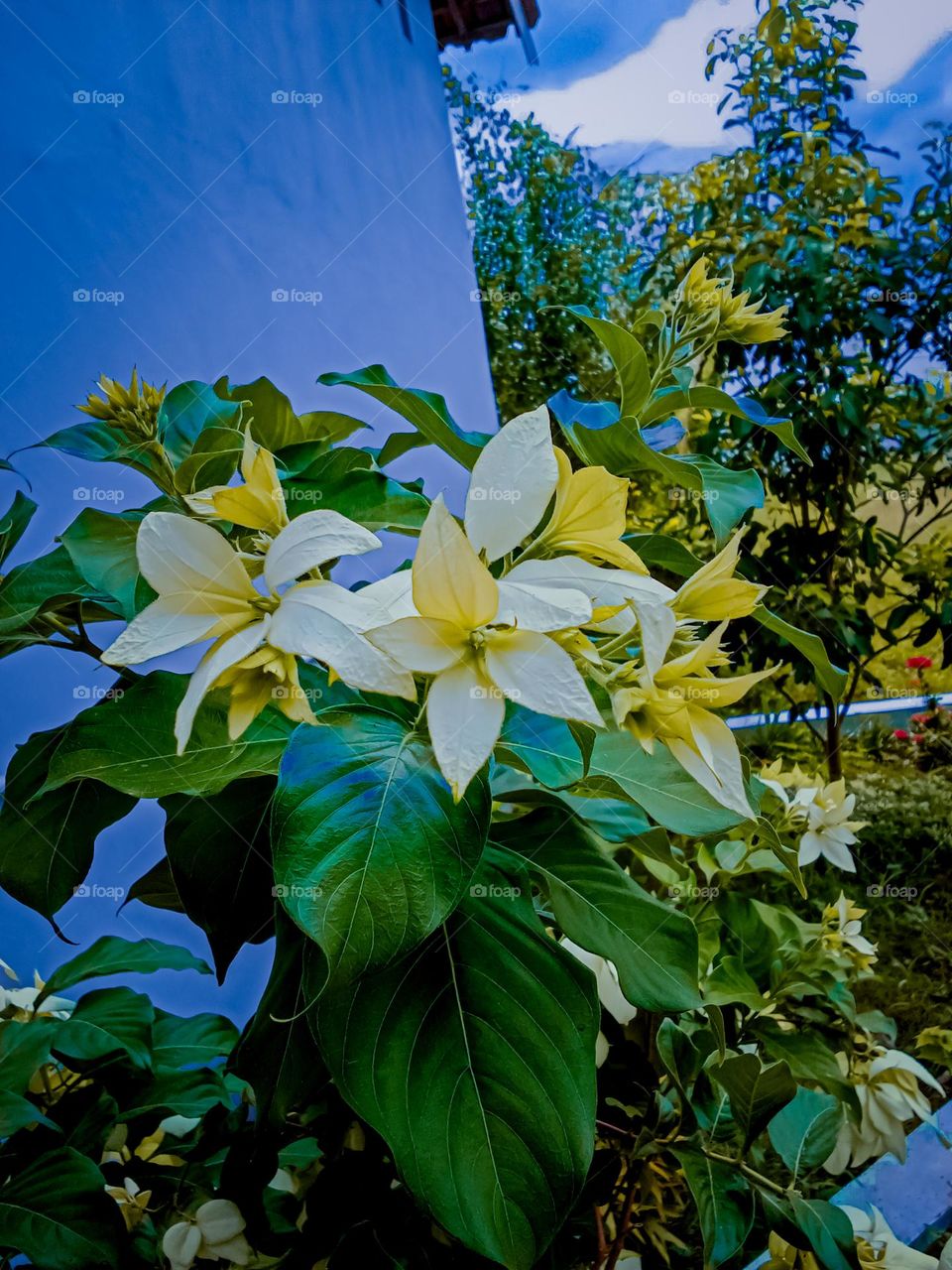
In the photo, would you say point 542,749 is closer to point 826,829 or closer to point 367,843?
point 367,843

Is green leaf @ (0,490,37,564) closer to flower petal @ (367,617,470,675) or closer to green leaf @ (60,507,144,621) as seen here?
green leaf @ (60,507,144,621)

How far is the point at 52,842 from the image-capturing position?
1.71ft

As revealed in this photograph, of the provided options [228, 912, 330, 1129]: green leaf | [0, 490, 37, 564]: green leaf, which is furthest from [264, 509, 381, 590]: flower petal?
[0, 490, 37, 564]: green leaf

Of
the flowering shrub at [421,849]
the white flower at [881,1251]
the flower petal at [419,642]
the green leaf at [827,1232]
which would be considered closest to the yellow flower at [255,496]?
the flowering shrub at [421,849]

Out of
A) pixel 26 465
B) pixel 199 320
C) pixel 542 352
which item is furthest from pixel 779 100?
pixel 26 465

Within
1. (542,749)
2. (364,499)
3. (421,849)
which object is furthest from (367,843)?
(364,499)

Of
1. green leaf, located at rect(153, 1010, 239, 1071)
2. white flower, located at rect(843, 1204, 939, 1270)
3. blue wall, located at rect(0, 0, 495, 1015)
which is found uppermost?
blue wall, located at rect(0, 0, 495, 1015)

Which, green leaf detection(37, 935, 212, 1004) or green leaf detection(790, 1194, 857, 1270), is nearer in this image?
green leaf detection(790, 1194, 857, 1270)

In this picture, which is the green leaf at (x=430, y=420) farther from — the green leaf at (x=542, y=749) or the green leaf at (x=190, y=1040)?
the green leaf at (x=190, y=1040)

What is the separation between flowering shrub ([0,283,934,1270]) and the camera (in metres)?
0.34

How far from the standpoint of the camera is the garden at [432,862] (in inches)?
13.5

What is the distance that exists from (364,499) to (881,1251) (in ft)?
2.27

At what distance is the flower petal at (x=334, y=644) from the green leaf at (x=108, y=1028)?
47cm

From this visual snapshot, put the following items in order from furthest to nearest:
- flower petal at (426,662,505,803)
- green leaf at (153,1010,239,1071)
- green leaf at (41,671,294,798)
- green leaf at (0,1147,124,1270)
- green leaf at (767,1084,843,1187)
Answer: green leaf at (153,1010,239,1071), green leaf at (767,1084,843,1187), green leaf at (0,1147,124,1270), green leaf at (41,671,294,798), flower petal at (426,662,505,803)
